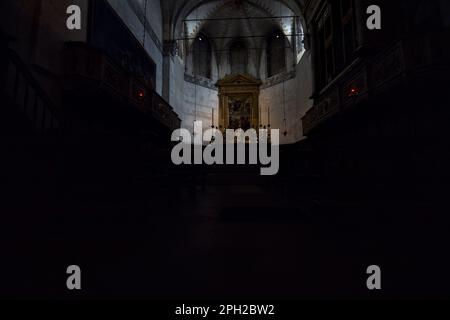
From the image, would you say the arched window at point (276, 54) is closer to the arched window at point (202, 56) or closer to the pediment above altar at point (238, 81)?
the pediment above altar at point (238, 81)

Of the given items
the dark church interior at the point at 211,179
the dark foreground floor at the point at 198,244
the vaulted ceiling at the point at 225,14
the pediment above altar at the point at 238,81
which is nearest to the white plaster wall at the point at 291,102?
the pediment above altar at the point at 238,81

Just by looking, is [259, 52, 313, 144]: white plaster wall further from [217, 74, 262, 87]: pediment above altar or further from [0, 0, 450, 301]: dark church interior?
[0, 0, 450, 301]: dark church interior

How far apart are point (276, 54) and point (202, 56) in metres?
4.65

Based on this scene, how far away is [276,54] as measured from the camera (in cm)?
1338

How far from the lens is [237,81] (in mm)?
13266

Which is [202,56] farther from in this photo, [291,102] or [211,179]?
[211,179]

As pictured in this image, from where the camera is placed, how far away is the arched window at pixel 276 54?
1299 cm

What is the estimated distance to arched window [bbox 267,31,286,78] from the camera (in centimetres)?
1299

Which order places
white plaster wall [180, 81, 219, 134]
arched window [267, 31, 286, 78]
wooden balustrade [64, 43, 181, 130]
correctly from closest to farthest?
wooden balustrade [64, 43, 181, 130], white plaster wall [180, 81, 219, 134], arched window [267, 31, 286, 78]

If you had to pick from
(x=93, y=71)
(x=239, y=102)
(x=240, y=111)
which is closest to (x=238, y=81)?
(x=239, y=102)

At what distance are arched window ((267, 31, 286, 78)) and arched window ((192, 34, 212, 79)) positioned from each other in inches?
150

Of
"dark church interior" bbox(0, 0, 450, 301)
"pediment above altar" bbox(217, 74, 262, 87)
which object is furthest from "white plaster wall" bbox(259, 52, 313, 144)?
"dark church interior" bbox(0, 0, 450, 301)

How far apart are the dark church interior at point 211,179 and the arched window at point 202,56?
5.84 metres
